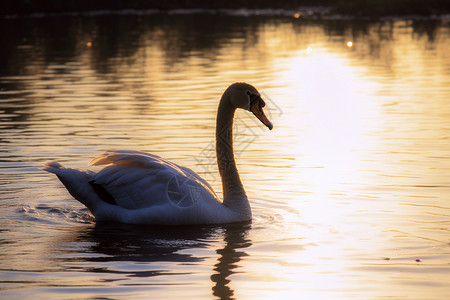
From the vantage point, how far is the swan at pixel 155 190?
934cm

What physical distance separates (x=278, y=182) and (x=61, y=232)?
3314mm

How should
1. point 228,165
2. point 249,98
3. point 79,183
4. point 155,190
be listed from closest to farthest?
point 155,190
point 79,183
point 249,98
point 228,165

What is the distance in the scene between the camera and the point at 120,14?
71.4 metres

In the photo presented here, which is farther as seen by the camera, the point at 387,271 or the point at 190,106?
the point at 190,106

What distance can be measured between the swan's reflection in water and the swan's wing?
1.01 ft

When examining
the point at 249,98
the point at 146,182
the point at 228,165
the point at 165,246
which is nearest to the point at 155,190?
the point at 146,182

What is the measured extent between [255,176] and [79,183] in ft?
10.5

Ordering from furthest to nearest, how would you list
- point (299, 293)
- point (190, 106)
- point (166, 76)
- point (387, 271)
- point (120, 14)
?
point (120, 14) → point (166, 76) → point (190, 106) → point (387, 271) → point (299, 293)

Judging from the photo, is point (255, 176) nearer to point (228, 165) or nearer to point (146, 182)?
point (228, 165)

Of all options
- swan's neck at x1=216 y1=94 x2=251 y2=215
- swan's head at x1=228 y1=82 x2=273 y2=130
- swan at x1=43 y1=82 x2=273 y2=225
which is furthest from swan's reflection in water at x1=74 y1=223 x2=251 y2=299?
swan's head at x1=228 y1=82 x2=273 y2=130

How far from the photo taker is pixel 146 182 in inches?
370

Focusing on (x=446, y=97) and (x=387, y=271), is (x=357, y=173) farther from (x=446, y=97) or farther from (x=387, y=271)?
(x=446, y=97)

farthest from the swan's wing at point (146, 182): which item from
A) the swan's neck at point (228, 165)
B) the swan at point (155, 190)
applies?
the swan's neck at point (228, 165)

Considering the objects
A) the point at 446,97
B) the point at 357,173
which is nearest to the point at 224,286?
the point at 357,173
